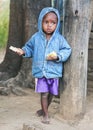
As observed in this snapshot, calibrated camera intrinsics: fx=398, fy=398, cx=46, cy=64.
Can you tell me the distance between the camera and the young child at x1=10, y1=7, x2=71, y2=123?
5117 mm

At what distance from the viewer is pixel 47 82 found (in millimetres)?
5203

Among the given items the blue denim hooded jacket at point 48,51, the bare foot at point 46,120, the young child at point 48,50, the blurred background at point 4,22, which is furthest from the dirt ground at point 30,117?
the blurred background at point 4,22

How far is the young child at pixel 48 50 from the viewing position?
201 inches

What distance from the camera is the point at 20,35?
7918 mm

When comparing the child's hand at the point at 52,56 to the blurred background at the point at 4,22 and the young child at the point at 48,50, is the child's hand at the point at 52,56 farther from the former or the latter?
the blurred background at the point at 4,22

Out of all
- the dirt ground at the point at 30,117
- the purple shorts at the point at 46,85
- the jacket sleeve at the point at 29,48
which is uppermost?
the jacket sleeve at the point at 29,48

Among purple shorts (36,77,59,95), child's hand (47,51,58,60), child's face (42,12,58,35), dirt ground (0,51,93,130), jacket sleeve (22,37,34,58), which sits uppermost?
child's face (42,12,58,35)

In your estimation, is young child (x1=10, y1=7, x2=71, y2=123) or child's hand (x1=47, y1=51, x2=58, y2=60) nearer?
child's hand (x1=47, y1=51, x2=58, y2=60)

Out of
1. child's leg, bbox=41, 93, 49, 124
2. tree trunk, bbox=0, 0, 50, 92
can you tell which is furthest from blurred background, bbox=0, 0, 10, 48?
child's leg, bbox=41, 93, 49, 124

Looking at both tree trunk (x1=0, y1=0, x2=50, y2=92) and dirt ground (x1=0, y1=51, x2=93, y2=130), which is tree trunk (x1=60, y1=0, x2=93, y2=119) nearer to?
dirt ground (x1=0, y1=51, x2=93, y2=130)

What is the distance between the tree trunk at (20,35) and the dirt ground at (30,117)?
Result: 0.89 meters

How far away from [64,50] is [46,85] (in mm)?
517

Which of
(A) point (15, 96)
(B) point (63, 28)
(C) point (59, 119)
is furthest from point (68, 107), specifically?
(A) point (15, 96)

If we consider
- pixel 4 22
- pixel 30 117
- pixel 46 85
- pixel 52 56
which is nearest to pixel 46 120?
pixel 30 117
